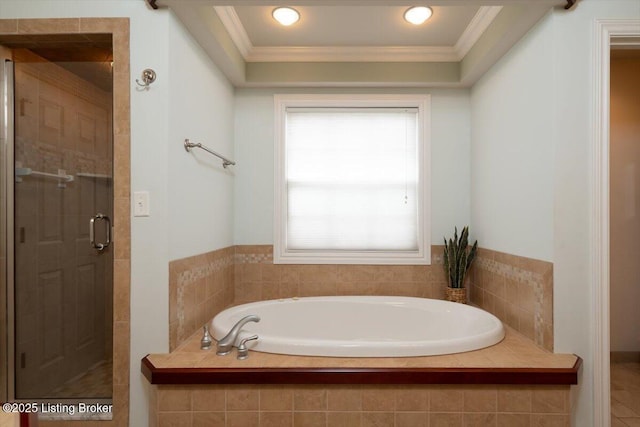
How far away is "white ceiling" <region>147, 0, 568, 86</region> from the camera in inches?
72.9

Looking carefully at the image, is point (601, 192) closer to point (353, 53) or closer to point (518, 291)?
point (518, 291)

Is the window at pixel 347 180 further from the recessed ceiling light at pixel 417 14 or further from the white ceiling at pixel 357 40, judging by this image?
the recessed ceiling light at pixel 417 14

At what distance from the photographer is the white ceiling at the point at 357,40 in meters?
1.85

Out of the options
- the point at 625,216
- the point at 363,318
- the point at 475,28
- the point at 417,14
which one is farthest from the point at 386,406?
the point at 625,216

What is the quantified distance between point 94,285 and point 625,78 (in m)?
4.13

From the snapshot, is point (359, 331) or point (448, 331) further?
point (359, 331)

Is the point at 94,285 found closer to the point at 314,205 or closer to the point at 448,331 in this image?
the point at 314,205

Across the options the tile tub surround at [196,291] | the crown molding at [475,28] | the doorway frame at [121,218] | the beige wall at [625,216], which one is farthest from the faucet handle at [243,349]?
the beige wall at [625,216]

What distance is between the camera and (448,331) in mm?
2273

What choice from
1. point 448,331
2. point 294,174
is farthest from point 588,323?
point 294,174

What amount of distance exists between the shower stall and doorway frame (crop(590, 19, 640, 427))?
95.6 inches

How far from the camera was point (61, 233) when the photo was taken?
1971 millimetres

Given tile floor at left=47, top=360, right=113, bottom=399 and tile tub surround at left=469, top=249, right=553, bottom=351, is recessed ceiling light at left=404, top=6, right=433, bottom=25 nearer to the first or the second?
tile tub surround at left=469, top=249, right=553, bottom=351

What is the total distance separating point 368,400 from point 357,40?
2.25 metres
